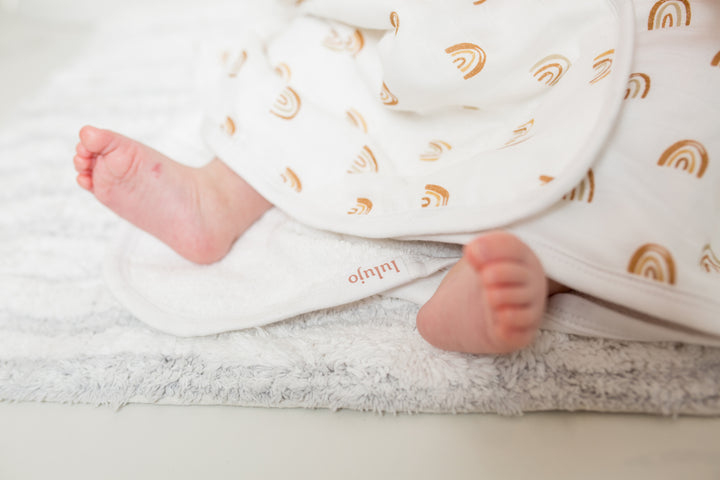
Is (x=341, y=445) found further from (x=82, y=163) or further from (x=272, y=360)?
(x=82, y=163)

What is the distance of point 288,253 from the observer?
2.42 ft

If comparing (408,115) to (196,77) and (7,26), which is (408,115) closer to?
(196,77)

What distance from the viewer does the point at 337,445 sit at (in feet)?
1.94

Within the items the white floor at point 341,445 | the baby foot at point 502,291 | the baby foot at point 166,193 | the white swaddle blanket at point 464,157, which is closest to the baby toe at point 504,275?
the baby foot at point 502,291

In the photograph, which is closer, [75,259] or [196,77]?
[75,259]

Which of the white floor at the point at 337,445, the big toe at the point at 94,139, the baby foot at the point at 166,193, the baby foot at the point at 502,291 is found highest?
the baby foot at the point at 502,291

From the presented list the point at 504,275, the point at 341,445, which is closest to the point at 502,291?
the point at 504,275

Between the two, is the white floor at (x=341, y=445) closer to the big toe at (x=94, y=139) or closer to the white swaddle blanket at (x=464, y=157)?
the white swaddle blanket at (x=464, y=157)

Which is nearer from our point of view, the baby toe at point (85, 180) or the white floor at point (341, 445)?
the white floor at point (341, 445)

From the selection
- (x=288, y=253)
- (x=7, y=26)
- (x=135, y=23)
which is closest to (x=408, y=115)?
(x=288, y=253)

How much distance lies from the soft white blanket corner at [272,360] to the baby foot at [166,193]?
4.7 inches

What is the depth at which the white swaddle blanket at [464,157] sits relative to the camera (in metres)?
0.55

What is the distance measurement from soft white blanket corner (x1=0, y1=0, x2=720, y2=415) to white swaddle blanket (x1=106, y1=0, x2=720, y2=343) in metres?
0.03

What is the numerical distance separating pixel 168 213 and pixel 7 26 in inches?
35.2
